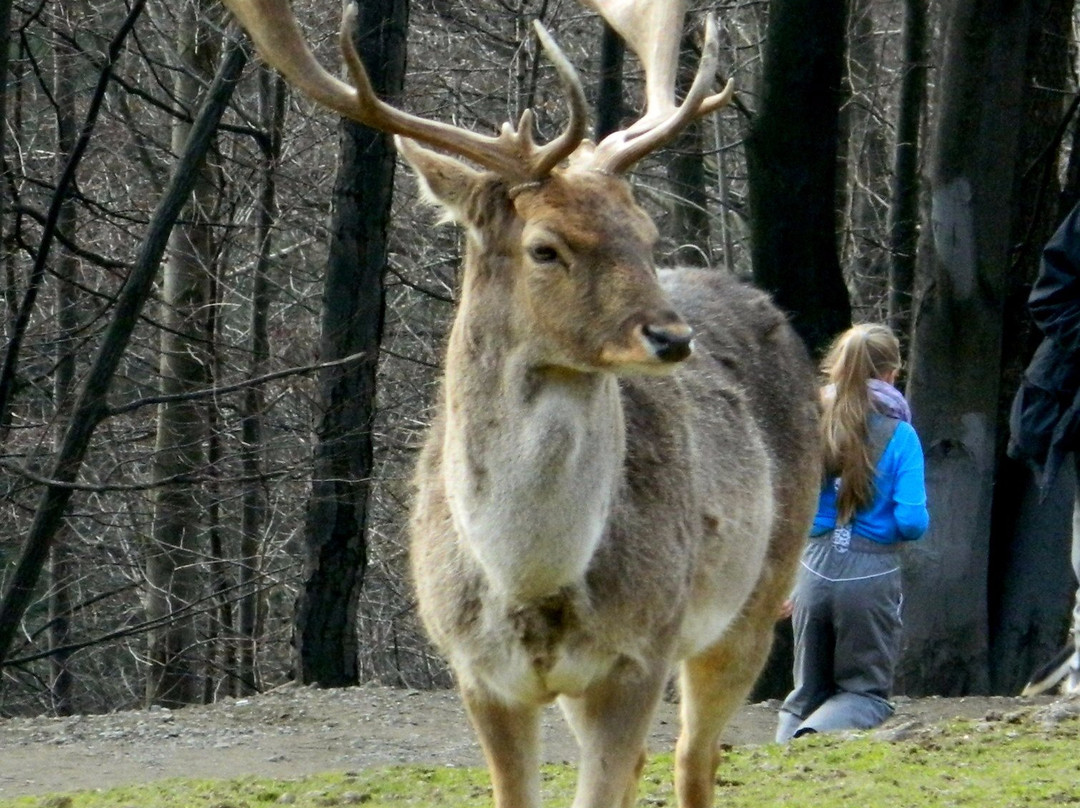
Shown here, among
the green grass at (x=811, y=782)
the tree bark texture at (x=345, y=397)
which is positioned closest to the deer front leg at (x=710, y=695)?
the green grass at (x=811, y=782)

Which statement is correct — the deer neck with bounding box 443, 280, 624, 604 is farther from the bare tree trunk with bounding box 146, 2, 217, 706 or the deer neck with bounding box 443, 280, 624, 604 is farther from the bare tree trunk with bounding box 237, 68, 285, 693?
the bare tree trunk with bounding box 146, 2, 217, 706

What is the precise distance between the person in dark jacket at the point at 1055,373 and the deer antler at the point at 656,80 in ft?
6.68

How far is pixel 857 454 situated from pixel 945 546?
3.39 m

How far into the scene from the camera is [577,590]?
5.23m

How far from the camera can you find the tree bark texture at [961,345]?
11.7 meters

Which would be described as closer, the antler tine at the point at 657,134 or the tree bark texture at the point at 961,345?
the antler tine at the point at 657,134

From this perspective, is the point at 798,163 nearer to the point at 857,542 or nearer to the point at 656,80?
the point at 857,542

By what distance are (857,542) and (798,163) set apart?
389 centimetres

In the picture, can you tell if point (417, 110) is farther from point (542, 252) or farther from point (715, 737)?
point (542, 252)

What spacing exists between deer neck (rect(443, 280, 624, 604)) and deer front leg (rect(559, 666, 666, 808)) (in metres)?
0.39

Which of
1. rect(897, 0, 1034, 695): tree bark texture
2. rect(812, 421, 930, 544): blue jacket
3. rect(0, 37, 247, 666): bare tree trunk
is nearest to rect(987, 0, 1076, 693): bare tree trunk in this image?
rect(897, 0, 1034, 695): tree bark texture

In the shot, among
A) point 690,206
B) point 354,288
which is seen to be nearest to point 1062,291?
point 354,288

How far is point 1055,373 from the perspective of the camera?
8078 millimetres

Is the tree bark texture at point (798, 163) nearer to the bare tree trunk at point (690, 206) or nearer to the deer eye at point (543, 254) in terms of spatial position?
the bare tree trunk at point (690, 206)
